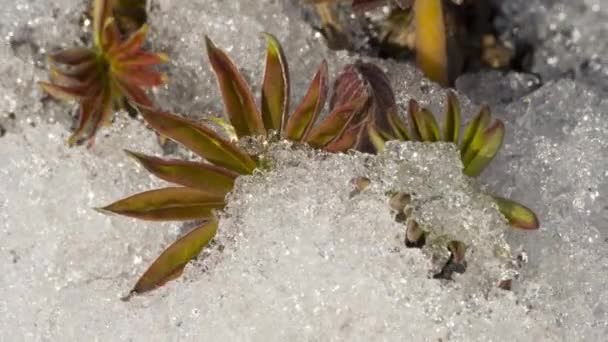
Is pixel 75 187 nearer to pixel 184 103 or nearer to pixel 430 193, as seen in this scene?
pixel 184 103

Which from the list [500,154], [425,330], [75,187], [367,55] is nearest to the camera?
[425,330]

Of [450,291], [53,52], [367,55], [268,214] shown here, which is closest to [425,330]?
[450,291]

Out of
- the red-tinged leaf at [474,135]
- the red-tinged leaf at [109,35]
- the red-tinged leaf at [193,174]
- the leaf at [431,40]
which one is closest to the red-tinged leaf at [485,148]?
the red-tinged leaf at [474,135]

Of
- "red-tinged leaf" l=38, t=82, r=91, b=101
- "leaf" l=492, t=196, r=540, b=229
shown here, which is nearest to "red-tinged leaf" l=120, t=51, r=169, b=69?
"red-tinged leaf" l=38, t=82, r=91, b=101

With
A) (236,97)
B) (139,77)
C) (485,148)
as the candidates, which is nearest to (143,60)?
(139,77)

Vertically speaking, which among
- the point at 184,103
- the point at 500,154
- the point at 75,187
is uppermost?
the point at 500,154

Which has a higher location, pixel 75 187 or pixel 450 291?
pixel 450 291

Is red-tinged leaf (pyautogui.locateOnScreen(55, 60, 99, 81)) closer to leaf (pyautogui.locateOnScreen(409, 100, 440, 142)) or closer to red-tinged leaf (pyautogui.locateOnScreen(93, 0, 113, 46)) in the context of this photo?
red-tinged leaf (pyautogui.locateOnScreen(93, 0, 113, 46))
